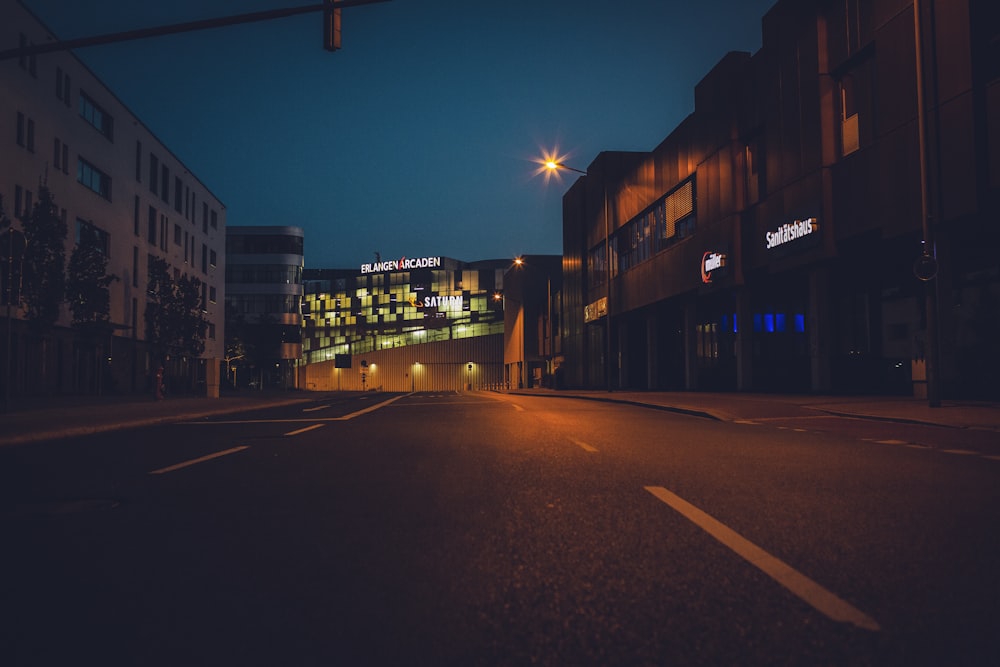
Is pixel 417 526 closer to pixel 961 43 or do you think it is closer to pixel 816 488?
pixel 816 488

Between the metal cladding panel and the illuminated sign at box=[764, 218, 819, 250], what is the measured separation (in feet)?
246

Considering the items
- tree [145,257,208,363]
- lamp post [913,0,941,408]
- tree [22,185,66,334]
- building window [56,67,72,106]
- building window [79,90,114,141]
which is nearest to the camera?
lamp post [913,0,941,408]

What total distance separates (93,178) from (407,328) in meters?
81.1

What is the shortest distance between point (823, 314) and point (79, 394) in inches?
1436

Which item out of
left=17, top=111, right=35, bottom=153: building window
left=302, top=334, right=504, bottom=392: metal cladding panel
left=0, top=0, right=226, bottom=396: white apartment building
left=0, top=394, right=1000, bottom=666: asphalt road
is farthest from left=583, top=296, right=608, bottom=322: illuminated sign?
left=302, top=334, right=504, bottom=392: metal cladding panel

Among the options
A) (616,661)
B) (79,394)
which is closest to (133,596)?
(616,661)

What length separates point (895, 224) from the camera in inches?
873

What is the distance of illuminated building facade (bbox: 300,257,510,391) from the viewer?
10456 centimetres

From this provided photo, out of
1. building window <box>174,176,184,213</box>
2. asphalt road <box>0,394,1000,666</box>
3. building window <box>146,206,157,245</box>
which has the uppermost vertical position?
building window <box>174,176,184,213</box>

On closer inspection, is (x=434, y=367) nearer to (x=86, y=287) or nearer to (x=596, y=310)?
(x=596, y=310)

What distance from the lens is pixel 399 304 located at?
127125mm

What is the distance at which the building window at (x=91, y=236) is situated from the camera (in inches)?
1342

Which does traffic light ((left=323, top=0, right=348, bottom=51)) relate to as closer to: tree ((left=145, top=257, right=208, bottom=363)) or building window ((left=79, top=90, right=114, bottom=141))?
building window ((left=79, top=90, right=114, bottom=141))

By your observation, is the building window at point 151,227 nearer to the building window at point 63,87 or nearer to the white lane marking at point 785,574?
the building window at point 63,87
